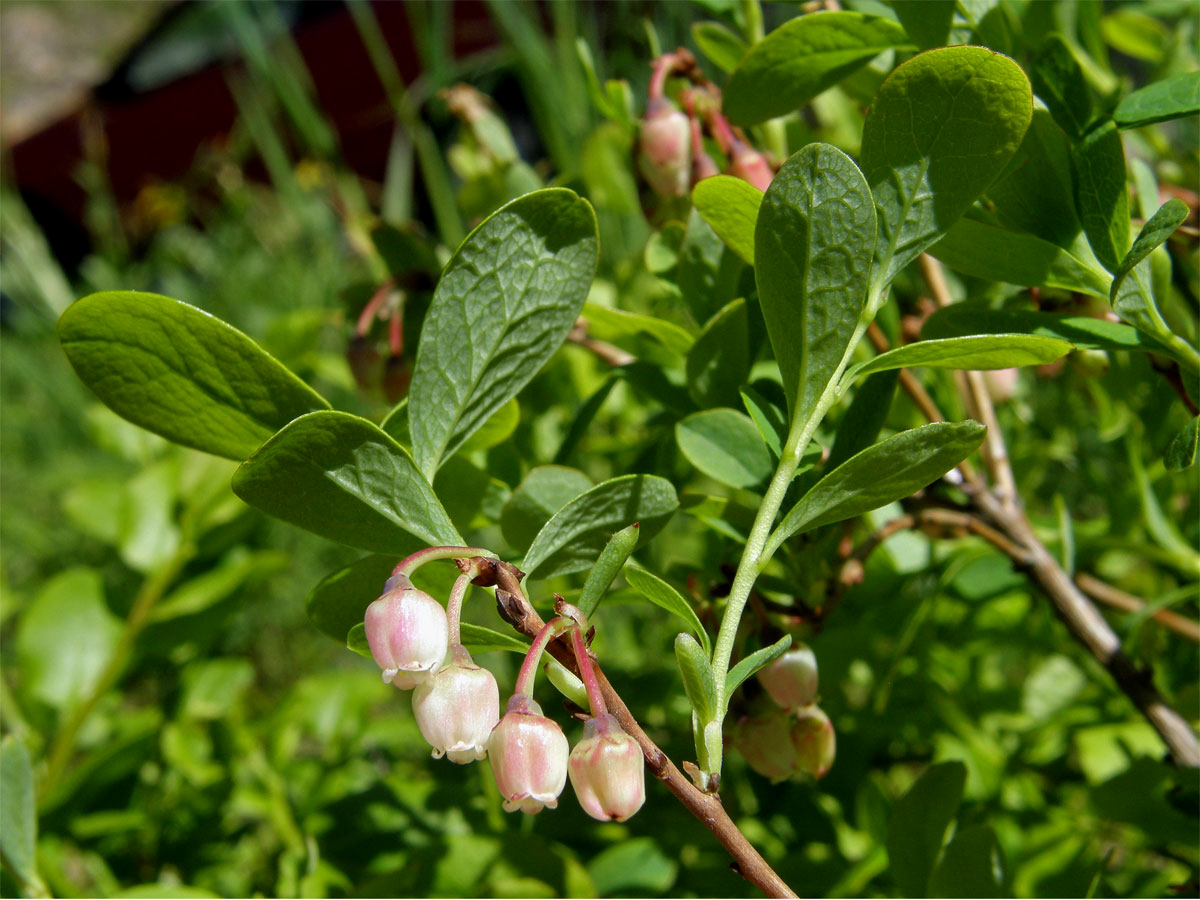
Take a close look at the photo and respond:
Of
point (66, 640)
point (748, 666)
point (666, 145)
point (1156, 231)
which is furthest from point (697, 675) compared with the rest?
point (66, 640)

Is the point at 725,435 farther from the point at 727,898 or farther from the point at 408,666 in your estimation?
the point at 727,898

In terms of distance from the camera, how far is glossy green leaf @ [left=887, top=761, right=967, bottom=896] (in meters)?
0.53

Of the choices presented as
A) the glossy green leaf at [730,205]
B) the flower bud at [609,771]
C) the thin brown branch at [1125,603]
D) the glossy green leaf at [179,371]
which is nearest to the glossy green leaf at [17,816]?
the glossy green leaf at [179,371]

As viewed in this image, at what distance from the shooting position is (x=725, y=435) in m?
0.47

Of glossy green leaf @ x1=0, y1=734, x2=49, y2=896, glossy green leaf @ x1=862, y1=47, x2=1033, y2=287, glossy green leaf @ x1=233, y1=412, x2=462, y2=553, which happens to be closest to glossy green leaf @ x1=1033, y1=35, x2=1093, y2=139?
glossy green leaf @ x1=862, y1=47, x2=1033, y2=287

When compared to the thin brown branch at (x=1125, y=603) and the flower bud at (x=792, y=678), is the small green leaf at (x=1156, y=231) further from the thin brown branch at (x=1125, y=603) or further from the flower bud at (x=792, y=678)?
the thin brown branch at (x=1125, y=603)

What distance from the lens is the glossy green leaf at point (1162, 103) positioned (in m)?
0.42

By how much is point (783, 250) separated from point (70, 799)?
0.66 meters

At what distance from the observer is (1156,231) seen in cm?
38

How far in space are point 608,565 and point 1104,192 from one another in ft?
0.94

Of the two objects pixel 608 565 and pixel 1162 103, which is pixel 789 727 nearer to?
pixel 608 565

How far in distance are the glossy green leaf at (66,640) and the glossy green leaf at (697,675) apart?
2.23 feet

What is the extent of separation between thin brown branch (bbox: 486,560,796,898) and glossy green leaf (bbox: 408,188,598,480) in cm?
7

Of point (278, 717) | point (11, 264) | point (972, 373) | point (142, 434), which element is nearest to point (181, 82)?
point (11, 264)
